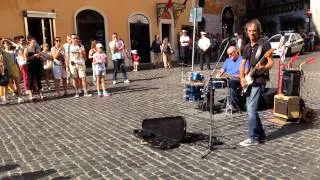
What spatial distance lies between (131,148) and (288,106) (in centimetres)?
288

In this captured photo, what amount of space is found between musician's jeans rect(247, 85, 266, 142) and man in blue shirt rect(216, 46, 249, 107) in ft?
7.79

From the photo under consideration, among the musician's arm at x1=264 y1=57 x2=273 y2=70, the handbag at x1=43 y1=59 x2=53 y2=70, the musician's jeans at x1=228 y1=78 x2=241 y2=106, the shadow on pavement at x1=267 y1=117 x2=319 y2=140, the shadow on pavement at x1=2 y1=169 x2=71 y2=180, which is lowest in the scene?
the shadow on pavement at x1=2 y1=169 x2=71 y2=180

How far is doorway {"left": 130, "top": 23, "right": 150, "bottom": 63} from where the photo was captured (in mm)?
→ 24609

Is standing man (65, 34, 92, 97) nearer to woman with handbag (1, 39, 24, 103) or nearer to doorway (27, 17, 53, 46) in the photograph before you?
woman with handbag (1, 39, 24, 103)

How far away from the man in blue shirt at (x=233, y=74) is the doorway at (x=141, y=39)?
15.4m

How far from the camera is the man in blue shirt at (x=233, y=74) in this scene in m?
8.97

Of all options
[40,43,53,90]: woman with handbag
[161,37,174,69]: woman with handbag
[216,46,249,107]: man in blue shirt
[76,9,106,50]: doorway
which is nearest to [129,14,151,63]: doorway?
[76,9,106,50]: doorway

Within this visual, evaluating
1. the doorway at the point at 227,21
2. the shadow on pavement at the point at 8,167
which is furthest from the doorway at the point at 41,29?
the doorway at the point at 227,21

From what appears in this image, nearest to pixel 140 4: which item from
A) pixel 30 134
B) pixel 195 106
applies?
pixel 195 106

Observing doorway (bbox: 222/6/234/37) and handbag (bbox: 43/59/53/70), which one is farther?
doorway (bbox: 222/6/234/37)

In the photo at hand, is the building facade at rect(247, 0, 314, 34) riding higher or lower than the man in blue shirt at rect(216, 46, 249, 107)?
higher

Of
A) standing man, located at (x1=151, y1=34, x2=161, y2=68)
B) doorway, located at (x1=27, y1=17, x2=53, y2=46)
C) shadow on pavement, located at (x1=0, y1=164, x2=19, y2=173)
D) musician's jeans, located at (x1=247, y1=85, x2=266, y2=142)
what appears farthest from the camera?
standing man, located at (x1=151, y1=34, x2=161, y2=68)

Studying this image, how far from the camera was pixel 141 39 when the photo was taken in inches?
992

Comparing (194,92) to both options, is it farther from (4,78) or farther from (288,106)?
(4,78)
